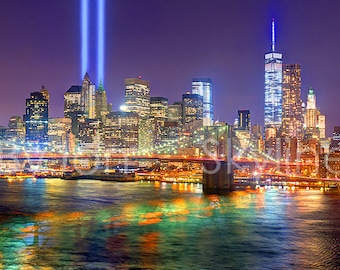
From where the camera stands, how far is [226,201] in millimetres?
41219

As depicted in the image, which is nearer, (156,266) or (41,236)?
(156,266)

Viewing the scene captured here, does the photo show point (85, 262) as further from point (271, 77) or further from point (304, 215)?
point (271, 77)

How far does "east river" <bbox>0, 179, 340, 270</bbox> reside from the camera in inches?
781

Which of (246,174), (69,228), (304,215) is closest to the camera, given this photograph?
(69,228)

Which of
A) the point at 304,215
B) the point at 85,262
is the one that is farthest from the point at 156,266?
the point at 304,215

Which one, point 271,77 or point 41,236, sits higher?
point 271,77

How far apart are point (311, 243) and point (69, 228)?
1164cm

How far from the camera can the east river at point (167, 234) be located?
19.8m

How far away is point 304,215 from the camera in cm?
3238

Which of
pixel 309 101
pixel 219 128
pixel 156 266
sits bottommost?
pixel 156 266

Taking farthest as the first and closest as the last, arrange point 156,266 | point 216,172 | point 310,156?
point 310,156 < point 216,172 < point 156,266

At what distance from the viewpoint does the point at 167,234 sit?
25453 mm

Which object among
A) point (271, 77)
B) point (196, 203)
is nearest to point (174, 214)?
point (196, 203)

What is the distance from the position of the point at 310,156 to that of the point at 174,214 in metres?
73.1
